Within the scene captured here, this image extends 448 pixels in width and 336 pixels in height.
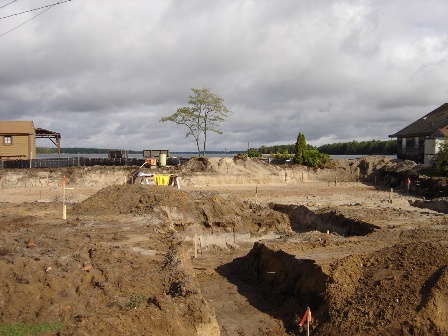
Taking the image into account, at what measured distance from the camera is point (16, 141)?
4084 cm

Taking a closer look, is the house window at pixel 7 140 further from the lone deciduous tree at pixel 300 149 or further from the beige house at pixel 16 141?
the lone deciduous tree at pixel 300 149

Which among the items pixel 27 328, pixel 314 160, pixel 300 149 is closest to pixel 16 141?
pixel 300 149

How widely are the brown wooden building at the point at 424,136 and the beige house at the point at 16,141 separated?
1412 inches

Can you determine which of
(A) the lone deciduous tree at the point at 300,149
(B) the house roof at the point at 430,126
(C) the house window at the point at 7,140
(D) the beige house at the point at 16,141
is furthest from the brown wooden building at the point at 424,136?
(C) the house window at the point at 7,140

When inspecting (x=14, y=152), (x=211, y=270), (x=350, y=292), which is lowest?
(x=211, y=270)

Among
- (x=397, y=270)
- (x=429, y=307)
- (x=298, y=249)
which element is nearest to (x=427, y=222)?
(x=298, y=249)

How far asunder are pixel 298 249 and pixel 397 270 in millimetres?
3805

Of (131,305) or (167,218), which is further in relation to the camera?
(167,218)

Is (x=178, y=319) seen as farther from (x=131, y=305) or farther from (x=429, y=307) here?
(x=429, y=307)

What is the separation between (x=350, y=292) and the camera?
9289 mm

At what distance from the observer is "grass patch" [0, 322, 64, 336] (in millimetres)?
6735

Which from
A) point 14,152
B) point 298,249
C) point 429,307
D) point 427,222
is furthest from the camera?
point 14,152

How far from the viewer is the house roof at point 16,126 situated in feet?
133

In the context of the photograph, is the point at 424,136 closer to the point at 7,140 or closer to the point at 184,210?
the point at 184,210
